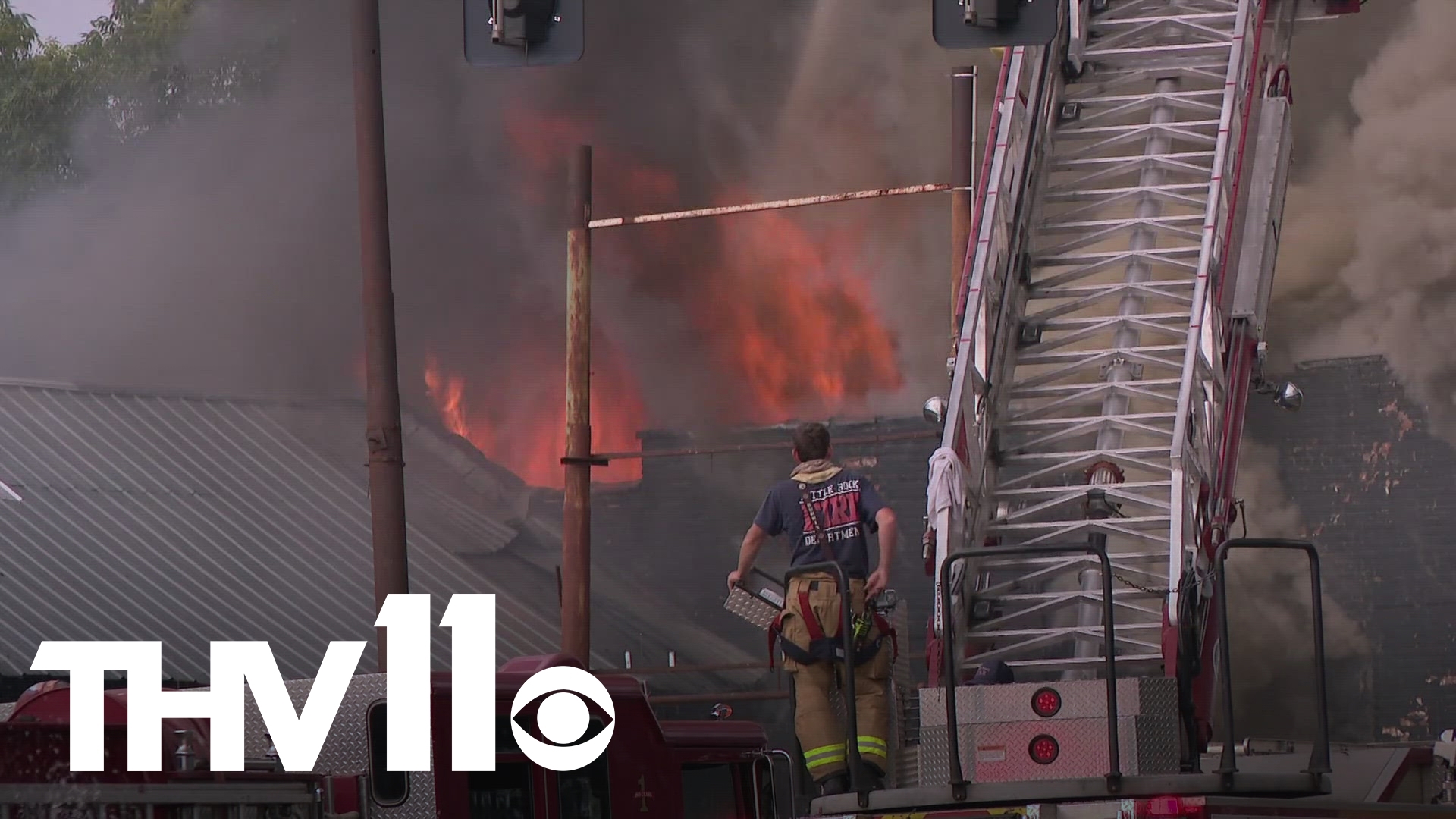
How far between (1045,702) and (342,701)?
268 centimetres

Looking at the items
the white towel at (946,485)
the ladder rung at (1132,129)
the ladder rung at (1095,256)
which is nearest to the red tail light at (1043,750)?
the white towel at (946,485)

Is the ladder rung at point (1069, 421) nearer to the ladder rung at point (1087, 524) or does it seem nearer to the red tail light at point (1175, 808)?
the ladder rung at point (1087, 524)

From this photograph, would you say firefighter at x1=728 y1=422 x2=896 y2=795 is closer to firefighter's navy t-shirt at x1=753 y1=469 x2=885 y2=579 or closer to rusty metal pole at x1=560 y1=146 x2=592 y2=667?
firefighter's navy t-shirt at x1=753 y1=469 x2=885 y2=579

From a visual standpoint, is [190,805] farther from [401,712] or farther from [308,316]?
[308,316]

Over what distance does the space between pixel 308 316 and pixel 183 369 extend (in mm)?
1392

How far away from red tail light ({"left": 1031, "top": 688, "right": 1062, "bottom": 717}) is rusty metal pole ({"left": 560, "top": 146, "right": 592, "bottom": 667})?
593cm

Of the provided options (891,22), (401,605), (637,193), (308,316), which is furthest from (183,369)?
(401,605)

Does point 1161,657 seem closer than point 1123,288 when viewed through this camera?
Yes

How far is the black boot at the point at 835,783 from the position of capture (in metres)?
7.37

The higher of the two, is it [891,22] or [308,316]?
[891,22]

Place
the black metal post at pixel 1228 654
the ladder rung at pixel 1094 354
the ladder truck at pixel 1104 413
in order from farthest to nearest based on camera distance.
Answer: the ladder rung at pixel 1094 354 < the ladder truck at pixel 1104 413 < the black metal post at pixel 1228 654

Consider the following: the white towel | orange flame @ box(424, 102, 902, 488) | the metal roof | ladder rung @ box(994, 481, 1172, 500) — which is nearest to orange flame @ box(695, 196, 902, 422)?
orange flame @ box(424, 102, 902, 488)

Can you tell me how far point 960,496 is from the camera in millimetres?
9312

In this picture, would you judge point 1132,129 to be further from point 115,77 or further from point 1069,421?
point 115,77
